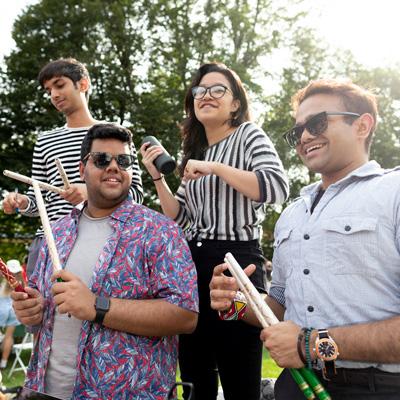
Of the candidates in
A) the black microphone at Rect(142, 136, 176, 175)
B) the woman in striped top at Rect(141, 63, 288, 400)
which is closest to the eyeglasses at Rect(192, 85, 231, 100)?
the woman in striped top at Rect(141, 63, 288, 400)

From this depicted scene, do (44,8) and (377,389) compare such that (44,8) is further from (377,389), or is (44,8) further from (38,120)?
(377,389)

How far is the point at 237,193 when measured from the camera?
274 cm

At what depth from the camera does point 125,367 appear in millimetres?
2375

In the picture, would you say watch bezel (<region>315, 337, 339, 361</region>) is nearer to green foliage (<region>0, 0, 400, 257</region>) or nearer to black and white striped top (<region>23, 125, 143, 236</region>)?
black and white striped top (<region>23, 125, 143, 236</region>)

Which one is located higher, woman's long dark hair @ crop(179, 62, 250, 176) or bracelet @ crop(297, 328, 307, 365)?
woman's long dark hair @ crop(179, 62, 250, 176)

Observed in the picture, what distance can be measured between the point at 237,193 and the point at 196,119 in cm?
57

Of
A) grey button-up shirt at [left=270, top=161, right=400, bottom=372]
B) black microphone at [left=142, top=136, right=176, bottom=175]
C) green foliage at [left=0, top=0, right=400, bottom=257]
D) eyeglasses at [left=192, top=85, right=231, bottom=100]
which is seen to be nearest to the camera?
grey button-up shirt at [left=270, top=161, right=400, bottom=372]

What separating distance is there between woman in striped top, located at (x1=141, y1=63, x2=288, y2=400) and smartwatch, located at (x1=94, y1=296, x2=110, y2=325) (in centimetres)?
57

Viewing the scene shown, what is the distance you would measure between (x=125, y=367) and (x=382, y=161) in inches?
667

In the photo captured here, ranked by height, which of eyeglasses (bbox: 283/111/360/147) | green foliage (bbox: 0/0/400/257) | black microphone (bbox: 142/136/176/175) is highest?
green foliage (bbox: 0/0/400/257)

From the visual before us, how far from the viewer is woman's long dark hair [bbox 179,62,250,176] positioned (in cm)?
296

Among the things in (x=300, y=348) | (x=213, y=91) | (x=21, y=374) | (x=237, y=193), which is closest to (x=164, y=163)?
(x=237, y=193)

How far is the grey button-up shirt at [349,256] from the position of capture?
75.2 inches

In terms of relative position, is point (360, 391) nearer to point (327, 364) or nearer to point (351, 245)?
point (327, 364)
